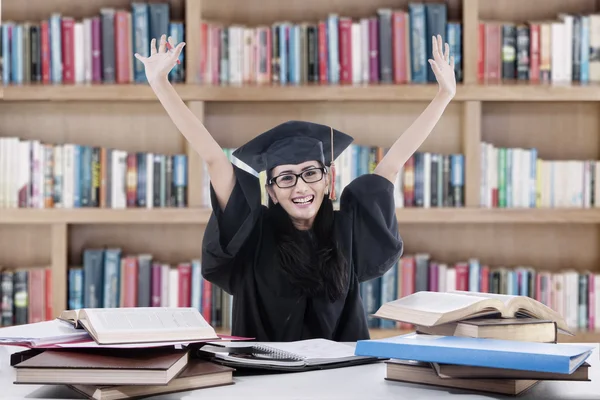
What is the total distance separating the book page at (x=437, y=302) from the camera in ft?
4.44

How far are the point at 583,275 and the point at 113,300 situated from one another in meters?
1.90

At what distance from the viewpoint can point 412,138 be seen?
2.11 metres

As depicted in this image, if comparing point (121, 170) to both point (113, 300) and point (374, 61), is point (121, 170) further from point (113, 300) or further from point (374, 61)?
point (374, 61)

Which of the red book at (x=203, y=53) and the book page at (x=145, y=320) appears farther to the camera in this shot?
the red book at (x=203, y=53)

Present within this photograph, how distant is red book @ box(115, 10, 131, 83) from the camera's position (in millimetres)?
3146

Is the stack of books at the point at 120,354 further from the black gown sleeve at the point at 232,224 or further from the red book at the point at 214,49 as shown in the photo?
the red book at the point at 214,49

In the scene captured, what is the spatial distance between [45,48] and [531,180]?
2.01 metres

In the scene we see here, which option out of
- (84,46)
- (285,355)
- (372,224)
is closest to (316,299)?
(372,224)

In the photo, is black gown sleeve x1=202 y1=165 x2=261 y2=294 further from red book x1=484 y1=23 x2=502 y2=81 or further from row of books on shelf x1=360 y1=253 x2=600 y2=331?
red book x1=484 y1=23 x2=502 y2=81

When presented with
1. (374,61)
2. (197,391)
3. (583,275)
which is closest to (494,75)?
(374,61)

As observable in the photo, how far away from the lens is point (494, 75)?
320 cm

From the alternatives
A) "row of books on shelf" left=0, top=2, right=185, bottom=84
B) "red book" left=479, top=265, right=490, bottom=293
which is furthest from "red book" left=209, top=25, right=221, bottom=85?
"red book" left=479, top=265, right=490, bottom=293

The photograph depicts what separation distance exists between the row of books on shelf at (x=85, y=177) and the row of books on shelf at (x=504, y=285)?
90 cm

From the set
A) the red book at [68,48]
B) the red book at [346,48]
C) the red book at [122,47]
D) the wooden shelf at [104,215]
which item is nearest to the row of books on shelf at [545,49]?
the red book at [346,48]
